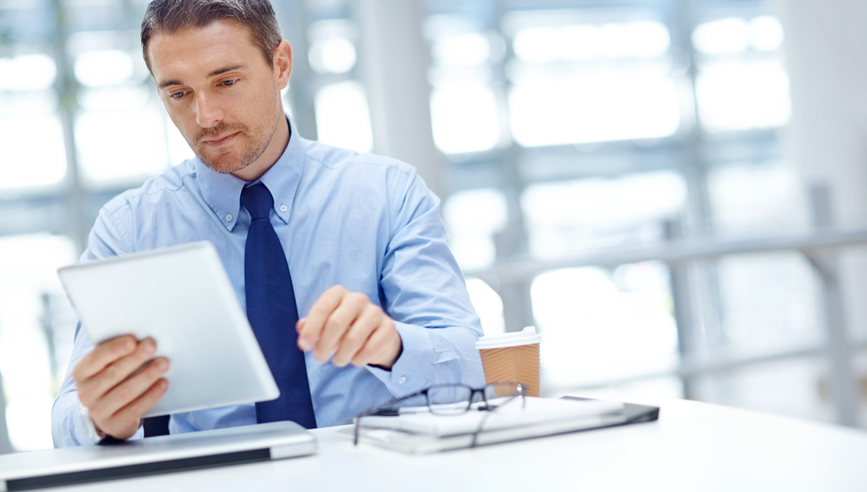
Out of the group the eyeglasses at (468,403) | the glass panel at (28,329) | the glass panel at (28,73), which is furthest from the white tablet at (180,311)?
the glass panel at (28,73)

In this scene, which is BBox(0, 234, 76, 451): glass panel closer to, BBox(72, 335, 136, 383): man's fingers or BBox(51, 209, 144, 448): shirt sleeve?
BBox(51, 209, 144, 448): shirt sleeve

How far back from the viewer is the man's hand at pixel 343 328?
2.38 feet

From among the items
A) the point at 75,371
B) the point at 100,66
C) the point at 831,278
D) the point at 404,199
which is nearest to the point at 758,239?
A: the point at 831,278

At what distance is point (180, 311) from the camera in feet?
2.19

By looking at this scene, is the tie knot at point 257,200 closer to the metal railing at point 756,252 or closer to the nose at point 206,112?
the nose at point 206,112

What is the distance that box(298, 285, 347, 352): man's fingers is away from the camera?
723 millimetres

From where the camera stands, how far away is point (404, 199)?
3.95 feet

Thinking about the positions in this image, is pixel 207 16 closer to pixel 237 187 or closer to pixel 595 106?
pixel 237 187

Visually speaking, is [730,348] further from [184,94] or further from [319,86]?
[184,94]

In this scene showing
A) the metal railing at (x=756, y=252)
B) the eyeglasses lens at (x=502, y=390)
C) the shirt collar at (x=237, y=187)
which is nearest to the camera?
the eyeglasses lens at (x=502, y=390)

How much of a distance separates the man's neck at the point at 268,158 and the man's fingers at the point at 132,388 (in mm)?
501

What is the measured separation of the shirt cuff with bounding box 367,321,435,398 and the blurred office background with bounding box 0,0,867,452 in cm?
150

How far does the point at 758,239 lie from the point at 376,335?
1650mm

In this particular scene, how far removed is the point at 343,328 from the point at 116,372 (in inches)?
8.2
